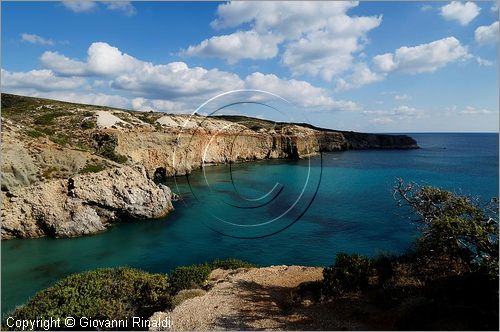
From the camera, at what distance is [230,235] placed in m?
33.6

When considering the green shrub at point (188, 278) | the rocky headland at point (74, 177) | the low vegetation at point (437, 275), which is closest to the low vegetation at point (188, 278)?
the green shrub at point (188, 278)

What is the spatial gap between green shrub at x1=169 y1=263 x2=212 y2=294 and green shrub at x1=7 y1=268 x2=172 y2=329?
50 cm

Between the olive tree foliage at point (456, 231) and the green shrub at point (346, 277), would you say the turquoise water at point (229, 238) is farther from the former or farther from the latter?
the olive tree foliage at point (456, 231)

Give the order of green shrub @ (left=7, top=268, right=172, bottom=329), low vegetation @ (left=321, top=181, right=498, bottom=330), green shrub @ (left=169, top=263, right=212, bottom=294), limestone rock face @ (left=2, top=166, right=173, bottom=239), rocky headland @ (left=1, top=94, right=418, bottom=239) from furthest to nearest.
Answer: rocky headland @ (left=1, top=94, right=418, bottom=239)
limestone rock face @ (left=2, top=166, right=173, bottom=239)
green shrub @ (left=169, top=263, right=212, bottom=294)
green shrub @ (left=7, top=268, right=172, bottom=329)
low vegetation @ (left=321, top=181, right=498, bottom=330)

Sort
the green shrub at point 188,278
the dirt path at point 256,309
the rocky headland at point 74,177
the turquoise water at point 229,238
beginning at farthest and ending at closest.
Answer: the rocky headland at point 74,177, the turquoise water at point 229,238, the green shrub at point 188,278, the dirt path at point 256,309

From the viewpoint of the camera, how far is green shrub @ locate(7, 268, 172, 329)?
1415 cm

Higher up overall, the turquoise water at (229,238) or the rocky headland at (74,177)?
the rocky headland at (74,177)

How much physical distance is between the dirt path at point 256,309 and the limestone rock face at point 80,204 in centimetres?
2142

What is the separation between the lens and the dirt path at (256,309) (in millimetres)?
13297

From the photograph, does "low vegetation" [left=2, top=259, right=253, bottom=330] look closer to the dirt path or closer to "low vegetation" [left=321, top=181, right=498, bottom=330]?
the dirt path

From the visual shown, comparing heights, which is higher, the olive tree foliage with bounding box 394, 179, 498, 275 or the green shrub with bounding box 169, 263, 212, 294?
the olive tree foliage with bounding box 394, 179, 498, 275

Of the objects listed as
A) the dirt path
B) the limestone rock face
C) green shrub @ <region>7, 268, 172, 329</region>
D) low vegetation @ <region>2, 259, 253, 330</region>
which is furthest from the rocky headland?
green shrub @ <region>7, 268, 172, 329</region>

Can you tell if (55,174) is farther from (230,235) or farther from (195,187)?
(195,187)

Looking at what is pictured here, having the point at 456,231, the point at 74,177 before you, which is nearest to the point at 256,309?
the point at 456,231
